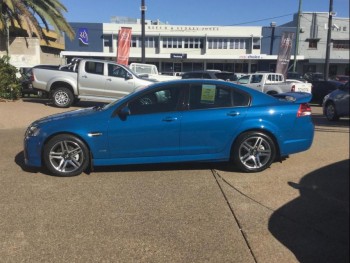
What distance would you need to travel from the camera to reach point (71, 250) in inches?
152

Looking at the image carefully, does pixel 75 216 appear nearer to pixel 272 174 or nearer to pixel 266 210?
pixel 266 210

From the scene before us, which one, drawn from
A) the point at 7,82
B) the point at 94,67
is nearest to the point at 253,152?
the point at 94,67

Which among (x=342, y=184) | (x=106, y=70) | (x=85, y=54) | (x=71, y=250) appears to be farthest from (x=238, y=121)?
(x=85, y=54)

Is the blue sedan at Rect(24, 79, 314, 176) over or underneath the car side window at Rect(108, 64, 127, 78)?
underneath

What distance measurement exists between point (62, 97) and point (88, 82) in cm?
117

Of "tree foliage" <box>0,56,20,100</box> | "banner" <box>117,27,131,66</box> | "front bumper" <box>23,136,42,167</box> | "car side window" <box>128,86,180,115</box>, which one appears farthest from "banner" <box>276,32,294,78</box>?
"front bumper" <box>23,136,42,167</box>

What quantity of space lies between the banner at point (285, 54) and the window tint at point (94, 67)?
13468 mm

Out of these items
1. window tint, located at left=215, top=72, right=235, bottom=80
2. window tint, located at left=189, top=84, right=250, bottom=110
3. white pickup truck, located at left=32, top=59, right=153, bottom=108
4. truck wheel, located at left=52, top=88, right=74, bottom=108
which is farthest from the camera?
window tint, located at left=215, top=72, right=235, bottom=80

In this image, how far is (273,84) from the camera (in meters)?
20.9

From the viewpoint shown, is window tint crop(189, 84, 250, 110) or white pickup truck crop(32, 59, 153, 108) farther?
white pickup truck crop(32, 59, 153, 108)

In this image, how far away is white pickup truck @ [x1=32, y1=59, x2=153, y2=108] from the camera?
1538cm

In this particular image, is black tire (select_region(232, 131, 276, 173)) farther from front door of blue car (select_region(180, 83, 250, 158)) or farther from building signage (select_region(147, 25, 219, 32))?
building signage (select_region(147, 25, 219, 32))

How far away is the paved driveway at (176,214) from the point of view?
3.45 meters

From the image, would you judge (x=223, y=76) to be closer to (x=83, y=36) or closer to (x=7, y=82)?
(x=7, y=82)
